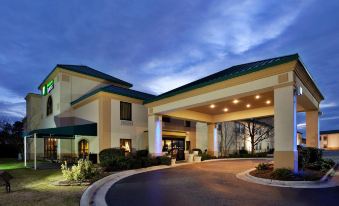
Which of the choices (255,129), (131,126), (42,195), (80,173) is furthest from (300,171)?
(255,129)

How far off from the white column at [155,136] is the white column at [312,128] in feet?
38.9

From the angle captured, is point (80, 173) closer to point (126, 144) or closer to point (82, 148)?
point (126, 144)

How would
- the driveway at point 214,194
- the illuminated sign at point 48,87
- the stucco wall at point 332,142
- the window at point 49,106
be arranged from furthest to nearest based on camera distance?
the stucco wall at point 332,142 < the window at point 49,106 < the illuminated sign at point 48,87 < the driveway at point 214,194

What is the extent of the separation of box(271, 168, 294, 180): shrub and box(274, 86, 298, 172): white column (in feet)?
1.11

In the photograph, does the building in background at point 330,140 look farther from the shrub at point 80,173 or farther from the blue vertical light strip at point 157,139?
the shrub at point 80,173

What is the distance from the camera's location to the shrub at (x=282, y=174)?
10.1 meters

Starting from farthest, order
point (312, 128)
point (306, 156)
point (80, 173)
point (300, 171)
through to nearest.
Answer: point (312, 128) → point (306, 156) → point (300, 171) → point (80, 173)

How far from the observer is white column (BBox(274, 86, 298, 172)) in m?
10.7

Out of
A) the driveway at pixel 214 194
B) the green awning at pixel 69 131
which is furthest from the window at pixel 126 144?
the driveway at pixel 214 194

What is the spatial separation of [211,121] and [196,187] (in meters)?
15.4

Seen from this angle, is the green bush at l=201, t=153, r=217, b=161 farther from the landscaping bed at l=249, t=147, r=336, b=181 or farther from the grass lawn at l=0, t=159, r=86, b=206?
the grass lawn at l=0, t=159, r=86, b=206

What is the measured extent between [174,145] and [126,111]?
22.8 ft

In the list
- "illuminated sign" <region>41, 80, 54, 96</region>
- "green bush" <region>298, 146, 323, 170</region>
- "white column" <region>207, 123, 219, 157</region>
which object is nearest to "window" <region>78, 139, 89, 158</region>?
"illuminated sign" <region>41, 80, 54, 96</region>

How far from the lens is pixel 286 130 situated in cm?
1090
